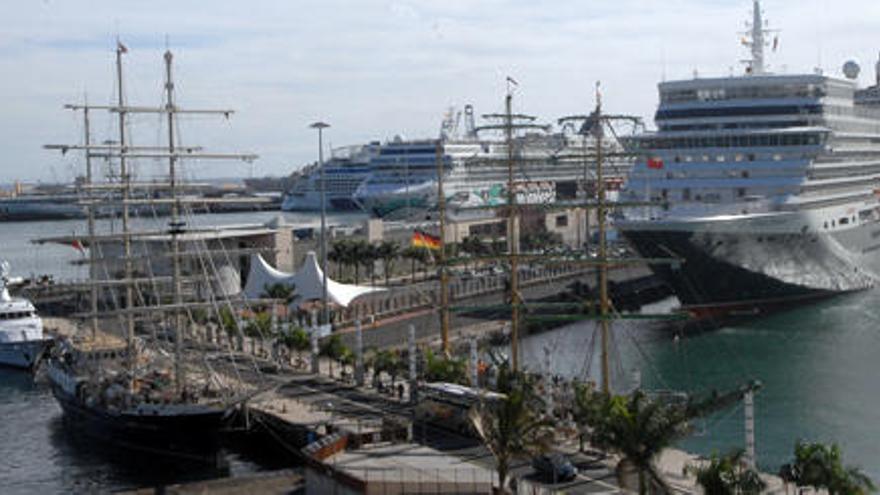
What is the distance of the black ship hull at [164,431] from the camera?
41.0 metres

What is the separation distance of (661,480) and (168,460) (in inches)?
847

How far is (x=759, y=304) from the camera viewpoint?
67.6 m

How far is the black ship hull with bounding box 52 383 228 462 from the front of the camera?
135 feet

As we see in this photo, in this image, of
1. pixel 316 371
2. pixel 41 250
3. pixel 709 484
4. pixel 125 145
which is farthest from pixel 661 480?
pixel 41 250

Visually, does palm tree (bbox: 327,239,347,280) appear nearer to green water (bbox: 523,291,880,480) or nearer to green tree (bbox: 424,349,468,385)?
green water (bbox: 523,291,880,480)

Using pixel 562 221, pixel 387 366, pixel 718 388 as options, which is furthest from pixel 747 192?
pixel 562 221

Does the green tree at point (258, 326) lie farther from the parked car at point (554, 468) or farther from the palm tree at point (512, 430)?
the palm tree at point (512, 430)

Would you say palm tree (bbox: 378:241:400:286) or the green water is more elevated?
palm tree (bbox: 378:241:400:286)

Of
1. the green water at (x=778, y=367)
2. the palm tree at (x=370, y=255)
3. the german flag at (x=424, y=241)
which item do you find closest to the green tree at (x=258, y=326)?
the green water at (x=778, y=367)

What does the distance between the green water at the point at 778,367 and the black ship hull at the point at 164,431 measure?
1371 centimetres

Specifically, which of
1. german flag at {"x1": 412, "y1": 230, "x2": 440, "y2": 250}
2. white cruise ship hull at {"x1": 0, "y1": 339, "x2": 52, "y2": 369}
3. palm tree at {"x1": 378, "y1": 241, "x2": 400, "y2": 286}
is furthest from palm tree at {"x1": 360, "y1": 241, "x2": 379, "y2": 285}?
white cruise ship hull at {"x1": 0, "y1": 339, "x2": 52, "y2": 369}

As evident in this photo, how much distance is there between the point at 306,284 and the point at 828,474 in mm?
42396

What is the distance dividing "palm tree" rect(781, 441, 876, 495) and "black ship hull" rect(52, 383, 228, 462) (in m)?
19.5

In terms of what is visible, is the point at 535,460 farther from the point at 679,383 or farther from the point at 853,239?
the point at 853,239
